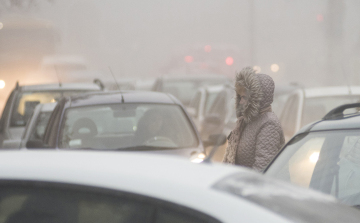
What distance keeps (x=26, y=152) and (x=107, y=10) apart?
5942 cm

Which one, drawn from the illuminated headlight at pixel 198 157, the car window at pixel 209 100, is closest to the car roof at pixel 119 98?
the illuminated headlight at pixel 198 157

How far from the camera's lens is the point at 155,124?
5.56 metres

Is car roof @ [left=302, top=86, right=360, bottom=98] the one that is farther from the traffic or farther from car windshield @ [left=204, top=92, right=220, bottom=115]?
car windshield @ [left=204, top=92, right=220, bottom=115]

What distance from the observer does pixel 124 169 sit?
1.85 metres

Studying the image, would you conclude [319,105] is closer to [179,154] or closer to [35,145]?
[179,154]

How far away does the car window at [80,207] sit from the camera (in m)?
1.69

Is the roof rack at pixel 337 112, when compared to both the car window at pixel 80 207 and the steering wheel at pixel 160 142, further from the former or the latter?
the car window at pixel 80 207

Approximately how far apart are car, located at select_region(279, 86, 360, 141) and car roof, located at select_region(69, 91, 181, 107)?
1795mm

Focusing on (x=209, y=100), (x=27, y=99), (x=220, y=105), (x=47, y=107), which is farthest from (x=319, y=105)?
(x=209, y=100)

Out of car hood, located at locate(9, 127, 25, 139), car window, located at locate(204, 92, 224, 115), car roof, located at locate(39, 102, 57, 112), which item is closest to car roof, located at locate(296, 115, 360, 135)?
car roof, located at locate(39, 102, 57, 112)

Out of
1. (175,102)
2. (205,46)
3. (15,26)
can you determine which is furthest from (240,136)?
(205,46)

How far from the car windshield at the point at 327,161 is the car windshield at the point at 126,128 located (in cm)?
185

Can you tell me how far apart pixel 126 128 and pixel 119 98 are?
1.02ft

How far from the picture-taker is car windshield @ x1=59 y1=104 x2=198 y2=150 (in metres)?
5.37
